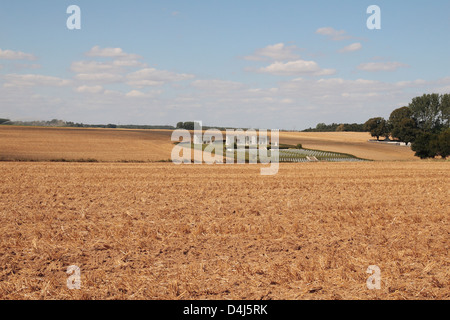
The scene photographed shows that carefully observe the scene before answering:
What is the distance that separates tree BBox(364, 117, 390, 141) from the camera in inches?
4732

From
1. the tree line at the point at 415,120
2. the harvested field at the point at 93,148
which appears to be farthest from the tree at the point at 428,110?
the harvested field at the point at 93,148

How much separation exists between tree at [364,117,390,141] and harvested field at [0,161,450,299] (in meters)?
106

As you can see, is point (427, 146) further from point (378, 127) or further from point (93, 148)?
point (378, 127)

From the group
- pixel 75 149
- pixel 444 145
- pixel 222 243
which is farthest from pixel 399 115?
pixel 222 243

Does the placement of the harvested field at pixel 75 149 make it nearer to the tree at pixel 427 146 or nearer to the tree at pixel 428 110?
the tree at pixel 427 146

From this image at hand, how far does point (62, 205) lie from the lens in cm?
1677

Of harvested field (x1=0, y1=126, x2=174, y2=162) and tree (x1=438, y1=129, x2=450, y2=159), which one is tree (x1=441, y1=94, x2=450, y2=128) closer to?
tree (x1=438, y1=129, x2=450, y2=159)

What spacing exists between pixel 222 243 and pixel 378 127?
119 m

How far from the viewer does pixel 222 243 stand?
432 inches

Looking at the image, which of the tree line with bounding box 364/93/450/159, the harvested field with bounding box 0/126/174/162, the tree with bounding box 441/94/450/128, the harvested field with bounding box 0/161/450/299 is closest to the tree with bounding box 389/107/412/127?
the tree line with bounding box 364/93/450/159

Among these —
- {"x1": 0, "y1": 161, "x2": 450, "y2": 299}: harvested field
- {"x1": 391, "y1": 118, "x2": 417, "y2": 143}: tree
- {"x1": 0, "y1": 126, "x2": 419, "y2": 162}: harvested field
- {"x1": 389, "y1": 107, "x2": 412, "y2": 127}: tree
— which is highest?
{"x1": 389, "y1": 107, "x2": 412, "y2": 127}: tree

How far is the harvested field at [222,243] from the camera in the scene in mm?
7723

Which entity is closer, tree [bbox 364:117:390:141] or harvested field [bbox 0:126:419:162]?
harvested field [bbox 0:126:419:162]
